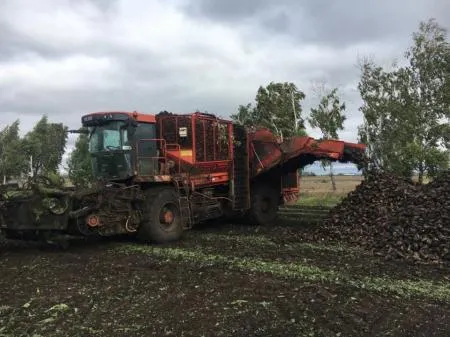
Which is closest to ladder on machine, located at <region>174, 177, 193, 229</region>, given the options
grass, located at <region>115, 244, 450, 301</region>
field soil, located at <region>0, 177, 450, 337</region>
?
field soil, located at <region>0, 177, 450, 337</region>

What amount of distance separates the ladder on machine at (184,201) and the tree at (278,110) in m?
21.9

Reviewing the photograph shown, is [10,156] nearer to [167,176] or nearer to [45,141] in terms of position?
[45,141]

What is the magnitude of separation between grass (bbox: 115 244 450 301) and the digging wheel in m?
1.18

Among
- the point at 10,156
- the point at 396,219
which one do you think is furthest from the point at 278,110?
the point at 10,156

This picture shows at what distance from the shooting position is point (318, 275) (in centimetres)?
793

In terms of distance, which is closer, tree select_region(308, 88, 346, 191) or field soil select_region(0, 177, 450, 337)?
field soil select_region(0, 177, 450, 337)

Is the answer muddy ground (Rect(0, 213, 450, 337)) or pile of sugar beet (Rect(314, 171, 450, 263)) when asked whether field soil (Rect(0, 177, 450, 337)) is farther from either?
pile of sugar beet (Rect(314, 171, 450, 263))

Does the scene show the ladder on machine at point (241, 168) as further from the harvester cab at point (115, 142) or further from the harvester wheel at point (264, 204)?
the harvester cab at point (115, 142)

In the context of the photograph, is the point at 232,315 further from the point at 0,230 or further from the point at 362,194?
the point at 362,194

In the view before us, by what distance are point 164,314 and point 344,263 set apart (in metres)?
3.79

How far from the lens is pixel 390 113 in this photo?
25.8 m

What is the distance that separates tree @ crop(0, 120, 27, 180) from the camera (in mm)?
54547

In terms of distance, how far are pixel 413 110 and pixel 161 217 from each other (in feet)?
54.9

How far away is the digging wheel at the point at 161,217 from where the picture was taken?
446 inches
